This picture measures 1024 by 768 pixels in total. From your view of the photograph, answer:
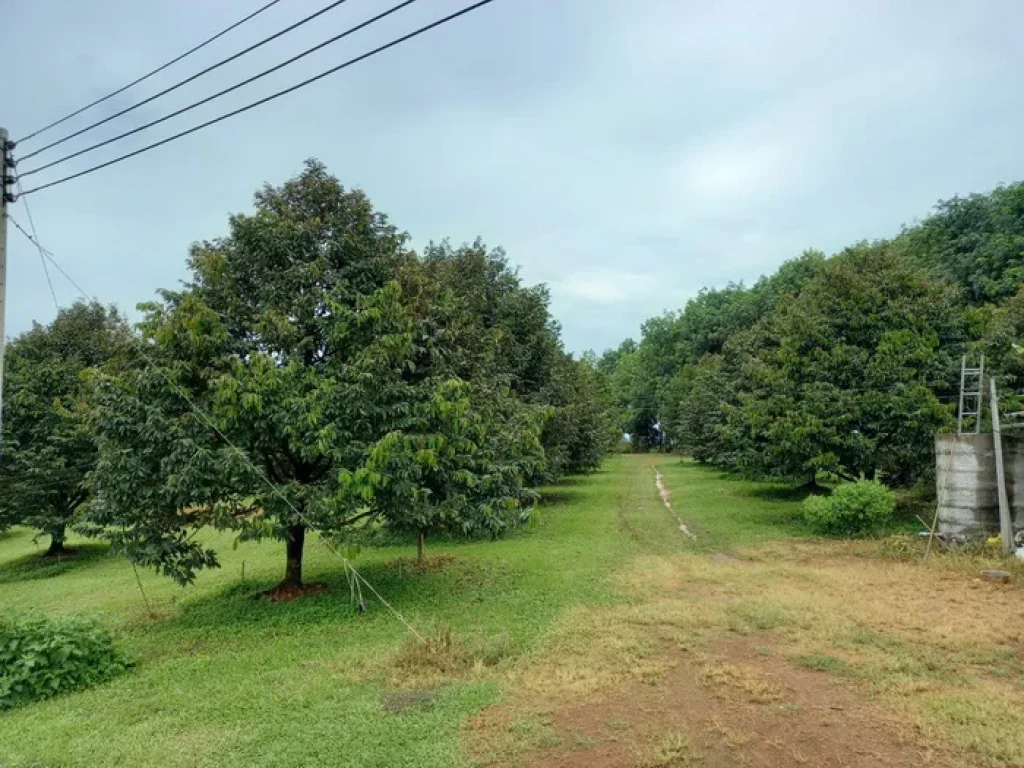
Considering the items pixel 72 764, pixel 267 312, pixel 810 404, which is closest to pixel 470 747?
pixel 72 764

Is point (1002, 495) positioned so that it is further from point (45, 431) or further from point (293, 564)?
point (45, 431)

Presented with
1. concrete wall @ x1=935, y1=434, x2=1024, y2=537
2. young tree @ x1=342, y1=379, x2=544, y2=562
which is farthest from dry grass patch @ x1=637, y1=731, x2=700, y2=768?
concrete wall @ x1=935, y1=434, x2=1024, y2=537

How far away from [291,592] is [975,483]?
40.6 ft

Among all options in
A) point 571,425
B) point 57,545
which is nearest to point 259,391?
point 571,425

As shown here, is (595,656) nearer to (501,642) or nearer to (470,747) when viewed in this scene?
(501,642)

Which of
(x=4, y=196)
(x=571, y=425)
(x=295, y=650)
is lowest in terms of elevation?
(x=295, y=650)

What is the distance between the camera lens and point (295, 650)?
765cm

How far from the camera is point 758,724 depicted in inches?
198

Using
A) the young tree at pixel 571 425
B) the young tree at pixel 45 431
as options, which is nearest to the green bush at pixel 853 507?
the young tree at pixel 571 425

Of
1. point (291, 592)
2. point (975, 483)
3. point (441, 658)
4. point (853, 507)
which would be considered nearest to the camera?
point (441, 658)

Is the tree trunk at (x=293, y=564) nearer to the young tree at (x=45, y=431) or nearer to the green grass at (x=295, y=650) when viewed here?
the green grass at (x=295, y=650)

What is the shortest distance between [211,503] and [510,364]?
1187 centimetres

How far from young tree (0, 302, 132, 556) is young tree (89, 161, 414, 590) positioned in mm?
10366

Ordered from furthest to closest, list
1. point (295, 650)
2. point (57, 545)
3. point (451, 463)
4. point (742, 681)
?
point (57, 545), point (451, 463), point (295, 650), point (742, 681)
